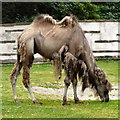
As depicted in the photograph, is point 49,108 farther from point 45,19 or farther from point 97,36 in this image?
point 97,36

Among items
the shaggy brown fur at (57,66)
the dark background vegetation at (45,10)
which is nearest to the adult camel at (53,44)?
the shaggy brown fur at (57,66)

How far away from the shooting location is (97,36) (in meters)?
19.9

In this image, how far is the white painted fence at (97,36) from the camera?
1964 centimetres

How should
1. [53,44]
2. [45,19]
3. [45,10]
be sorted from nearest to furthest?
[53,44] < [45,19] < [45,10]

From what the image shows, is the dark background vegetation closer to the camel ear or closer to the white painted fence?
the white painted fence

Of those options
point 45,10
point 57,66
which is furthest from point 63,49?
point 45,10

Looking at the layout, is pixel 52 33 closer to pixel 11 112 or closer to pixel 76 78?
pixel 76 78

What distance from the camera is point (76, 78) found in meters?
10.8

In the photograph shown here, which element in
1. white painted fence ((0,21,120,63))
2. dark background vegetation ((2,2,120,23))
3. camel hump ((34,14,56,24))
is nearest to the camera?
camel hump ((34,14,56,24))

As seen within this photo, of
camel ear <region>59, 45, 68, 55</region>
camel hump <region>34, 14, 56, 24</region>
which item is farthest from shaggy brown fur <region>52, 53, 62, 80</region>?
camel hump <region>34, 14, 56, 24</region>

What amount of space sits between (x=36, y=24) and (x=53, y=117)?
2.92 metres

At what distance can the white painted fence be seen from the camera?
19641mm

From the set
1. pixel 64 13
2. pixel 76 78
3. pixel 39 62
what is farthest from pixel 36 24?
pixel 64 13

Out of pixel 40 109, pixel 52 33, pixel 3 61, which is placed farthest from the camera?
pixel 3 61
